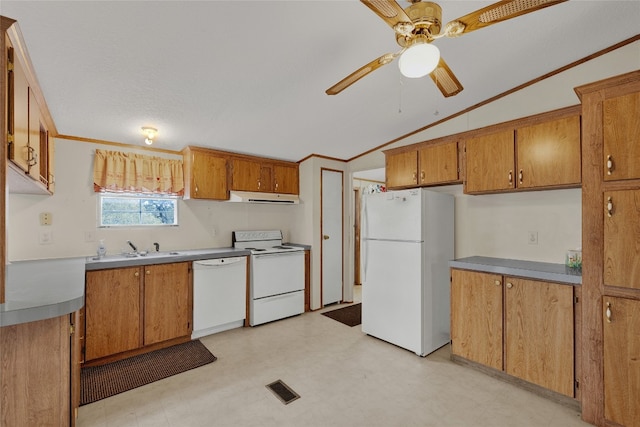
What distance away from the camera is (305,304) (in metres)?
4.18

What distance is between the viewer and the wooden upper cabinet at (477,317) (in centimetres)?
247

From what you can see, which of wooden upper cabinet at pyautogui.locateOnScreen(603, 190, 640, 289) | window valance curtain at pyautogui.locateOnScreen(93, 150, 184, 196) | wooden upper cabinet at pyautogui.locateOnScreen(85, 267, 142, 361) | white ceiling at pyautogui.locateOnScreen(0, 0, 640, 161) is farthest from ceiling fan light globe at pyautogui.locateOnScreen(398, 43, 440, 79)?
window valance curtain at pyautogui.locateOnScreen(93, 150, 184, 196)

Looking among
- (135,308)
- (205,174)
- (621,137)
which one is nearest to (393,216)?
(621,137)

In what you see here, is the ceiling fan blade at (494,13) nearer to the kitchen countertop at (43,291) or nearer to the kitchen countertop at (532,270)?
the kitchen countertop at (532,270)

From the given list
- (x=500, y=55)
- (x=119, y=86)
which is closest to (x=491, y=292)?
(x=500, y=55)

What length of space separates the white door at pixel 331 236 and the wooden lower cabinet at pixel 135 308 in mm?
1901

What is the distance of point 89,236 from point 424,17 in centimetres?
356

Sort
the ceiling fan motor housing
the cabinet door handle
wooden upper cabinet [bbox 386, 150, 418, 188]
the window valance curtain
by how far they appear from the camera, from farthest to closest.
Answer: wooden upper cabinet [bbox 386, 150, 418, 188]
the window valance curtain
the cabinet door handle
the ceiling fan motor housing

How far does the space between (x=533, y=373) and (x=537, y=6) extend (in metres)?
2.43

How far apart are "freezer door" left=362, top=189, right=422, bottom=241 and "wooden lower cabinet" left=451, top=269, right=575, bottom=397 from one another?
0.57 m

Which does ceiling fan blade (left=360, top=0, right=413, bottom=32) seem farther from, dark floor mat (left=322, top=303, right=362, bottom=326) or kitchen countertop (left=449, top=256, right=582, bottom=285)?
dark floor mat (left=322, top=303, right=362, bottom=326)

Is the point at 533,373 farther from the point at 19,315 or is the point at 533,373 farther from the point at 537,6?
the point at 19,315

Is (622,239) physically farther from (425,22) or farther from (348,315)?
(348,315)

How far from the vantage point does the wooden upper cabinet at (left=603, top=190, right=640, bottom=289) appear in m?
1.78
